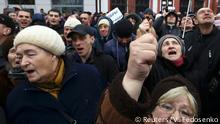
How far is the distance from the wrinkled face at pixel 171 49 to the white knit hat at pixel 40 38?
141 cm

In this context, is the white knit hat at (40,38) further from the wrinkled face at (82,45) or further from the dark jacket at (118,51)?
the dark jacket at (118,51)

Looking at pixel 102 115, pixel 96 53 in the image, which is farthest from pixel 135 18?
pixel 102 115

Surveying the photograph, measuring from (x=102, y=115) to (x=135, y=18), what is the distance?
223 inches

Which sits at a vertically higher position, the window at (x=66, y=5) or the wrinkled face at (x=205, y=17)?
the window at (x=66, y=5)

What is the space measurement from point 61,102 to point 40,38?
0.40m

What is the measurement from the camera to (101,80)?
2.71 metres

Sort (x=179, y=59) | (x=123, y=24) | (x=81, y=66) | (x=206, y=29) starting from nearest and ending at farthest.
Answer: (x=81, y=66) < (x=179, y=59) < (x=206, y=29) < (x=123, y=24)

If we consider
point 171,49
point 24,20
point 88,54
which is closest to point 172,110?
point 171,49

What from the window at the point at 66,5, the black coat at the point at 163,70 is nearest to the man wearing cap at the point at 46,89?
the black coat at the point at 163,70

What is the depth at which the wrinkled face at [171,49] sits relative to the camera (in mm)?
3326

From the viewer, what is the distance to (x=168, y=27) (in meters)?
6.92

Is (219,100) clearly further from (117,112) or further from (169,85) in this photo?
(117,112)

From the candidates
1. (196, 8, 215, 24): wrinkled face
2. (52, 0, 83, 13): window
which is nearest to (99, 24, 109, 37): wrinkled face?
(196, 8, 215, 24): wrinkled face

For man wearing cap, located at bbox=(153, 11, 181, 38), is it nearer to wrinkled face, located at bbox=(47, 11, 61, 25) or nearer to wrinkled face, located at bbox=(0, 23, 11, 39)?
wrinkled face, located at bbox=(47, 11, 61, 25)
